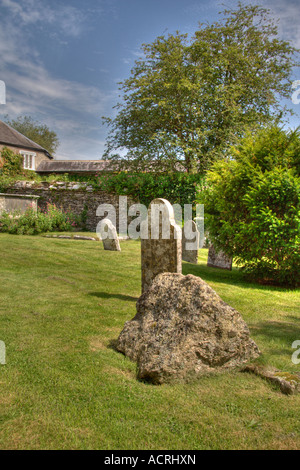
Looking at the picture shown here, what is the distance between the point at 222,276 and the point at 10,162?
88.8ft

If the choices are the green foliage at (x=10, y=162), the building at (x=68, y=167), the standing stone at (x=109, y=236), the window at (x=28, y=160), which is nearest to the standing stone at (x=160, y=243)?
the standing stone at (x=109, y=236)

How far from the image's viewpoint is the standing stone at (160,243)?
6438 millimetres

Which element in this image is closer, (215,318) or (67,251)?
(215,318)

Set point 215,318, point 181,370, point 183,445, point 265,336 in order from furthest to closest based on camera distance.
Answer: point 265,336 < point 215,318 < point 181,370 < point 183,445

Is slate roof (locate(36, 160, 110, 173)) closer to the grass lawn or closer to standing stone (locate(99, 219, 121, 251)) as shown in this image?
standing stone (locate(99, 219, 121, 251))

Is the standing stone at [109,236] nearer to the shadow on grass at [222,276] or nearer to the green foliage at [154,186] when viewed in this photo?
the shadow on grass at [222,276]

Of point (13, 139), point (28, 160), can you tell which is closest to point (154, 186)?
point (13, 139)

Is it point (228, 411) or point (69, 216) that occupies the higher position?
point (69, 216)

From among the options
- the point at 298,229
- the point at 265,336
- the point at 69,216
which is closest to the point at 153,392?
the point at 265,336

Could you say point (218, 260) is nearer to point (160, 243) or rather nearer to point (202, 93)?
point (160, 243)
